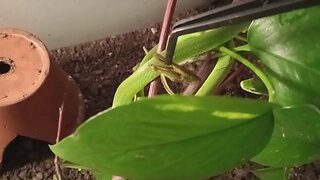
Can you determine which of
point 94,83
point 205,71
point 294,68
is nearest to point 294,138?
point 294,68

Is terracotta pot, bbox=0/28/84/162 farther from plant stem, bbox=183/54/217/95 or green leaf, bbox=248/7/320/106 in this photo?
green leaf, bbox=248/7/320/106

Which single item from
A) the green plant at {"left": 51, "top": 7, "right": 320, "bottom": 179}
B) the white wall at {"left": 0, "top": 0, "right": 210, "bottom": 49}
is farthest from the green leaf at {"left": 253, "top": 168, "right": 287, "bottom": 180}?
the white wall at {"left": 0, "top": 0, "right": 210, "bottom": 49}

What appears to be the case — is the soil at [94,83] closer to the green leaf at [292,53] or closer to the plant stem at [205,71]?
the plant stem at [205,71]

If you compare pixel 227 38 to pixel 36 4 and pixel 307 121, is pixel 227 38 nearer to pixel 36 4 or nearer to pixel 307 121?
pixel 307 121

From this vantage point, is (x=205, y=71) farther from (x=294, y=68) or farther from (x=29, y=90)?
(x=29, y=90)

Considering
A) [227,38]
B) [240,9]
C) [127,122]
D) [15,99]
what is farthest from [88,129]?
[15,99]
